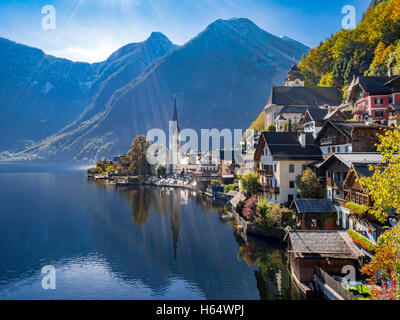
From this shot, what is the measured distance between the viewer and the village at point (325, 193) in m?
27.5

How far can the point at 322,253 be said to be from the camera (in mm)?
28062

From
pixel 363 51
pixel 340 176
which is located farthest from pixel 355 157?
pixel 363 51

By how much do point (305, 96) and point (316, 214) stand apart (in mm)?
75435

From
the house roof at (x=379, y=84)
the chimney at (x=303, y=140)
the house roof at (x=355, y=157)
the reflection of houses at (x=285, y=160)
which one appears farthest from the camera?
the house roof at (x=379, y=84)

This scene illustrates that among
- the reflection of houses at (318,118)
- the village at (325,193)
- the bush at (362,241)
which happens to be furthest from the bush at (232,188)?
the bush at (362,241)

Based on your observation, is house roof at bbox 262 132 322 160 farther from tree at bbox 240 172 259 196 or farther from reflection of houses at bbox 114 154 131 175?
reflection of houses at bbox 114 154 131 175

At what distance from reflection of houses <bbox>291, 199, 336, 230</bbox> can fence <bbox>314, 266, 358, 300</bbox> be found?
43.5 feet

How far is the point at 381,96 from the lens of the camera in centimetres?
6419

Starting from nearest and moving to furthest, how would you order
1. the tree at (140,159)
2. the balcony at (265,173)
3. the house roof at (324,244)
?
the house roof at (324,244) < the balcony at (265,173) < the tree at (140,159)

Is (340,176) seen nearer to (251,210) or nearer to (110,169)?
(251,210)

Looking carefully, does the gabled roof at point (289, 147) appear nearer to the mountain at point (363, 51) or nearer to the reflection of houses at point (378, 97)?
the reflection of houses at point (378, 97)

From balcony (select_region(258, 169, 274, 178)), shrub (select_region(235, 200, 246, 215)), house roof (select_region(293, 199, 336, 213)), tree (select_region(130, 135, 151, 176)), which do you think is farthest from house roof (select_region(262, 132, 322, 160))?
tree (select_region(130, 135, 151, 176))

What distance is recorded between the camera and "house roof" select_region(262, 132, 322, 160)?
51250 mm
